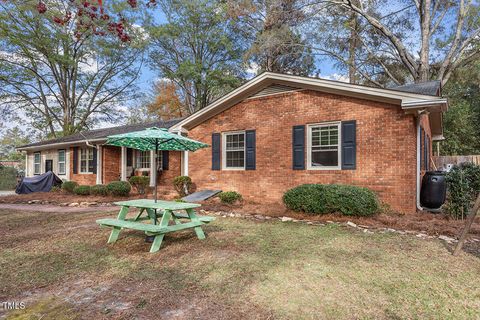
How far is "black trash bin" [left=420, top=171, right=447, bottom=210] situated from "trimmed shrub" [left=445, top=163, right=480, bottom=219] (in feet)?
0.80

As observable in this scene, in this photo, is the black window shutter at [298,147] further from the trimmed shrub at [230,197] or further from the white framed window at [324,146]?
the trimmed shrub at [230,197]

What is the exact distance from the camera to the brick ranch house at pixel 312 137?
7285mm

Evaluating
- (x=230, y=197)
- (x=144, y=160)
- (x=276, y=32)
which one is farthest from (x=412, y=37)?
(x=144, y=160)

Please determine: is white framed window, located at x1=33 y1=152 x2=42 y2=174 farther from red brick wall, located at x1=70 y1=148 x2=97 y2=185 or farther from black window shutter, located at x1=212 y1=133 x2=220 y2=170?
black window shutter, located at x1=212 y1=133 x2=220 y2=170

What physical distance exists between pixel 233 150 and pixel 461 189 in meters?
6.84

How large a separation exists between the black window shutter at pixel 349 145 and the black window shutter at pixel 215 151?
15.1ft

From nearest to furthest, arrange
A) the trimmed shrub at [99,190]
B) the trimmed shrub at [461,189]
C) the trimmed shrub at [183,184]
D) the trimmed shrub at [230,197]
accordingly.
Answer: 1. the trimmed shrub at [461,189]
2. the trimmed shrub at [230,197]
3. the trimmed shrub at [183,184]
4. the trimmed shrub at [99,190]

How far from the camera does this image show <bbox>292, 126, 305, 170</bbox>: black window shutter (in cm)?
881

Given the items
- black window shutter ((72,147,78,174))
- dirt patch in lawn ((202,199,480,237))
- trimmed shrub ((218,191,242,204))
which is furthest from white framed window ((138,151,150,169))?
dirt patch in lawn ((202,199,480,237))

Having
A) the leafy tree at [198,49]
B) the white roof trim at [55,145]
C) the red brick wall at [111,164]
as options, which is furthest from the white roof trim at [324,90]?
the leafy tree at [198,49]

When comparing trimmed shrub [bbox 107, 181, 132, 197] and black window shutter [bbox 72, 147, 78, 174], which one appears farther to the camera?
black window shutter [bbox 72, 147, 78, 174]

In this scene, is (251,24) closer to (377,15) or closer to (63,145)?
(377,15)

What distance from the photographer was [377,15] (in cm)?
1783

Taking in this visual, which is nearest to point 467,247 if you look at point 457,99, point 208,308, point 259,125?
point 208,308
